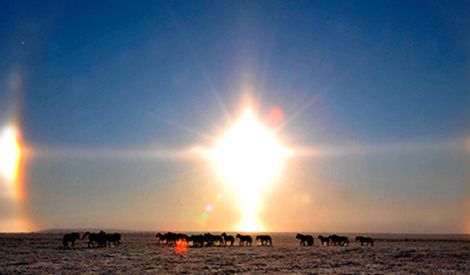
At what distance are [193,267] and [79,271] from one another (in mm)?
6481

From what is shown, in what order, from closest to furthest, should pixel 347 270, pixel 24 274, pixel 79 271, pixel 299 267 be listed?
pixel 24 274, pixel 79 271, pixel 347 270, pixel 299 267

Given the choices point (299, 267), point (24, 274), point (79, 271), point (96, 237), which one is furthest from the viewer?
point (96, 237)

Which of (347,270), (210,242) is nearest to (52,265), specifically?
(347,270)

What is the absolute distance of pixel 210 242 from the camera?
Result: 63.8m

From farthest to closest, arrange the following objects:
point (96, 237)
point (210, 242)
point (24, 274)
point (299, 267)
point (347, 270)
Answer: point (210, 242), point (96, 237), point (299, 267), point (347, 270), point (24, 274)

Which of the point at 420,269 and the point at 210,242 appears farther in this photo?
the point at 210,242

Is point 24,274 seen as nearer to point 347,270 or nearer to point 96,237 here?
point 347,270

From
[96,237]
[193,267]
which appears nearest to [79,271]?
[193,267]

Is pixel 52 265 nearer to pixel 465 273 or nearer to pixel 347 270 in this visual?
pixel 347 270

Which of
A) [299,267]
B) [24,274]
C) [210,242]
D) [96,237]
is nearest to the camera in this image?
[24,274]

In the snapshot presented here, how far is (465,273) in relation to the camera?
28062 millimetres

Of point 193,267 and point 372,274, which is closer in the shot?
point 372,274

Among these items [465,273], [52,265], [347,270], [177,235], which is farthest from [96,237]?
[465,273]

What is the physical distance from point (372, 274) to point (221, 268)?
8316 millimetres
